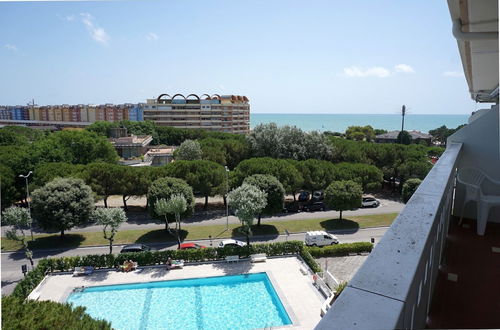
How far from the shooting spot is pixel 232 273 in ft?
60.0

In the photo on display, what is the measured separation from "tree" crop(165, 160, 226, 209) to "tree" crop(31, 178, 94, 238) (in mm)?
7974

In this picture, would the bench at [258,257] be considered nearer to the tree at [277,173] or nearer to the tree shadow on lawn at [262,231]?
the tree shadow on lawn at [262,231]

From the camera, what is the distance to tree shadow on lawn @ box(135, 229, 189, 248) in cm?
2326

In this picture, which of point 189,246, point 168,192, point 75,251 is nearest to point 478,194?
point 189,246

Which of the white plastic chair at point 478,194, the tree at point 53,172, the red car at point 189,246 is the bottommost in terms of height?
the red car at point 189,246

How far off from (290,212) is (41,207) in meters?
19.2

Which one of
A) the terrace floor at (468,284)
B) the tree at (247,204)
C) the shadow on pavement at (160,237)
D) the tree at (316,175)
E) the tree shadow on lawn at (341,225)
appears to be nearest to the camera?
the terrace floor at (468,284)

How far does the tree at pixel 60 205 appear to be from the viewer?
72.0 feet

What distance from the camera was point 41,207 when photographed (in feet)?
71.9

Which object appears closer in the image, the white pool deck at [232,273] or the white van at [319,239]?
the white pool deck at [232,273]

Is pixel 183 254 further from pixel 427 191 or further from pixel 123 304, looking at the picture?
pixel 427 191

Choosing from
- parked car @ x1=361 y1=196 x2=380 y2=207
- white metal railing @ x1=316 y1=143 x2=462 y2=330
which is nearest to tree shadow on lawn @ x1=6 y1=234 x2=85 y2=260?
parked car @ x1=361 y1=196 x2=380 y2=207

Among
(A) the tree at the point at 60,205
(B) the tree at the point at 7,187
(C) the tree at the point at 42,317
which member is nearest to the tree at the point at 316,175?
(A) the tree at the point at 60,205

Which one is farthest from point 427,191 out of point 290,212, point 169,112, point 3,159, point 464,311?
point 169,112
